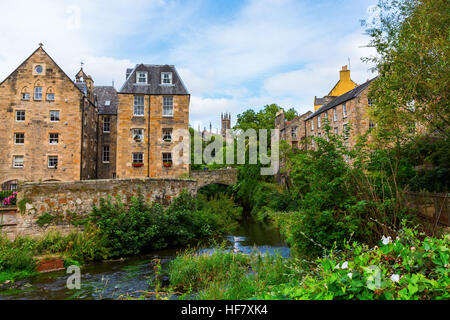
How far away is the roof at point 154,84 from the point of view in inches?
1000

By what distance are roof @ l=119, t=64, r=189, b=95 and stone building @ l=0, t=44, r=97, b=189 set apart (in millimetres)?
4212

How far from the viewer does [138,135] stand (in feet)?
82.1

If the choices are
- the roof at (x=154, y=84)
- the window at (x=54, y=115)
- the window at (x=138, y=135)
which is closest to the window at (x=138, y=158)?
the window at (x=138, y=135)

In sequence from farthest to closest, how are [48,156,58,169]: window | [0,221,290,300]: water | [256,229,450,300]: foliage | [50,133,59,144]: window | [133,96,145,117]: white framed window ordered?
[133,96,145,117]: white framed window → [50,133,59,144]: window → [48,156,58,169]: window → [0,221,290,300]: water → [256,229,450,300]: foliage

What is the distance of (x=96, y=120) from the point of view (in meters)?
30.1

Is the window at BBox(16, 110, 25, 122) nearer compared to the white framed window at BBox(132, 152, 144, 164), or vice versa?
the window at BBox(16, 110, 25, 122)

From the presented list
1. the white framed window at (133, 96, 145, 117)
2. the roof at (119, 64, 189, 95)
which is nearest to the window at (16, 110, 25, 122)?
the roof at (119, 64, 189, 95)

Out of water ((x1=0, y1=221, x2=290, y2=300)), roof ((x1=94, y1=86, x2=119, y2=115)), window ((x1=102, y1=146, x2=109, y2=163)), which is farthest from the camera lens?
roof ((x1=94, y1=86, x2=119, y2=115))

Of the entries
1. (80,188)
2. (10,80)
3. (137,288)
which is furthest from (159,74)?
(137,288)

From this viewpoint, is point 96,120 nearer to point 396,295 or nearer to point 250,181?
point 250,181

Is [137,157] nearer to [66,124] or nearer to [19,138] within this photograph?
[66,124]

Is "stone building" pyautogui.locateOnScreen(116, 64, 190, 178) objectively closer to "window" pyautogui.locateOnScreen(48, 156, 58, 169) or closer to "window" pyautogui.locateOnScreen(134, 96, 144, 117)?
"window" pyautogui.locateOnScreen(134, 96, 144, 117)

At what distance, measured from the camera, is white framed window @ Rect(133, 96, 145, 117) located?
25125 millimetres

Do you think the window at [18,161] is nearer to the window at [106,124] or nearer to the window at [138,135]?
the window at [106,124]
